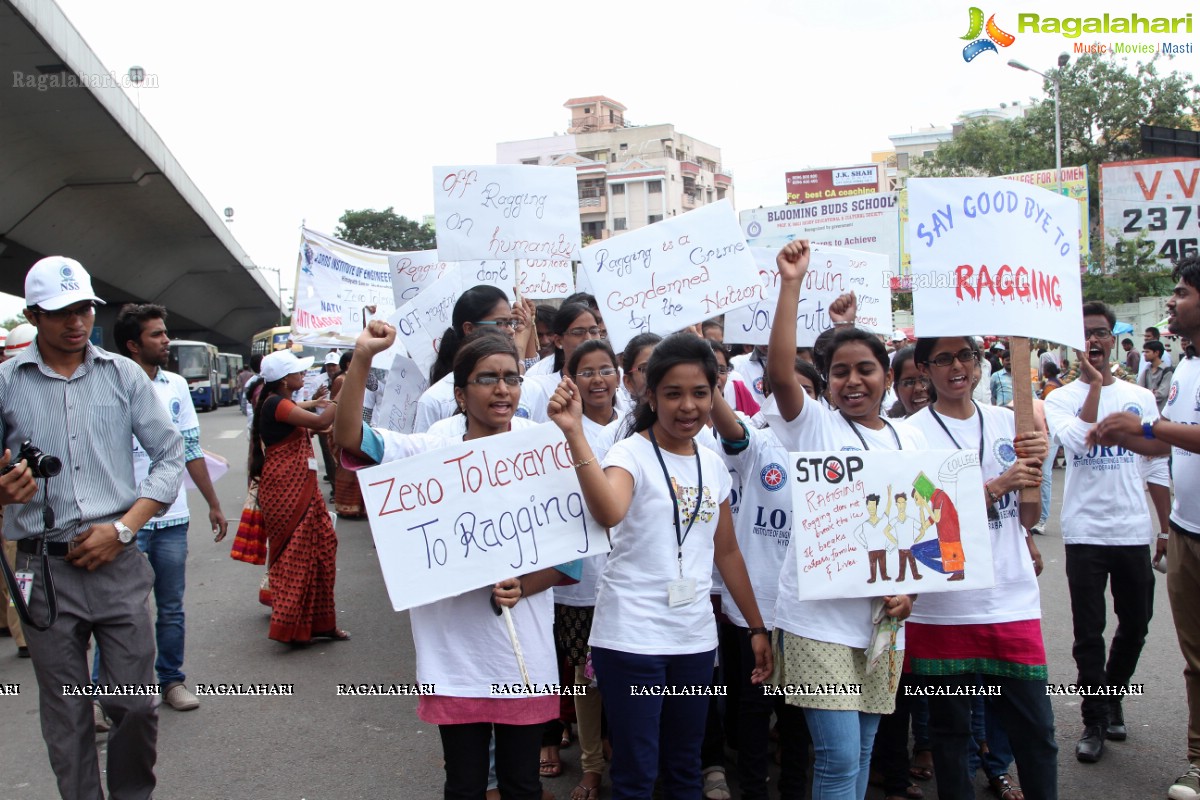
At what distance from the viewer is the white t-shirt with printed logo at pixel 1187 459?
155 inches

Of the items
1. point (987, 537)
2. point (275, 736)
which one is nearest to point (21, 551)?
point (275, 736)

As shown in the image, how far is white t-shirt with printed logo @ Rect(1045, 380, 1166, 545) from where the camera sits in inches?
179

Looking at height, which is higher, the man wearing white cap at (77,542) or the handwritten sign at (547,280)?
the handwritten sign at (547,280)

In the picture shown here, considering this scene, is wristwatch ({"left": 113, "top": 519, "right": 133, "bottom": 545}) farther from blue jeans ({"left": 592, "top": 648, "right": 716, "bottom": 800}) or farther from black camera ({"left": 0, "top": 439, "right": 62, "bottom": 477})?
blue jeans ({"left": 592, "top": 648, "right": 716, "bottom": 800})

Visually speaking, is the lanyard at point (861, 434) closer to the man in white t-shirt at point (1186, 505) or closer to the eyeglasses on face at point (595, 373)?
the man in white t-shirt at point (1186, 505)

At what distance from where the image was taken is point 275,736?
4.98m

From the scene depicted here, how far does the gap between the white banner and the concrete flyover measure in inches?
816

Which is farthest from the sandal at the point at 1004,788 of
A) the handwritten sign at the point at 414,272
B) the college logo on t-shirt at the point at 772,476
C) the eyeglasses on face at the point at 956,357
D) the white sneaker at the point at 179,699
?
the handwritten sign at the point at 414,272

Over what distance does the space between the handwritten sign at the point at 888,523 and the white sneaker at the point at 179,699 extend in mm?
3773

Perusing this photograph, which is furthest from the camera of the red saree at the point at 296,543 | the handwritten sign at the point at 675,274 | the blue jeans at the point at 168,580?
the red saree at the point at 296,543

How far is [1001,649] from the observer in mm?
3363

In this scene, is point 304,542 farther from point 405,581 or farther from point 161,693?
point 405,581

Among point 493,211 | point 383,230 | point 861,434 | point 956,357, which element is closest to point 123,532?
point 861,434

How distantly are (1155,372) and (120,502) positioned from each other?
44.3 ft
